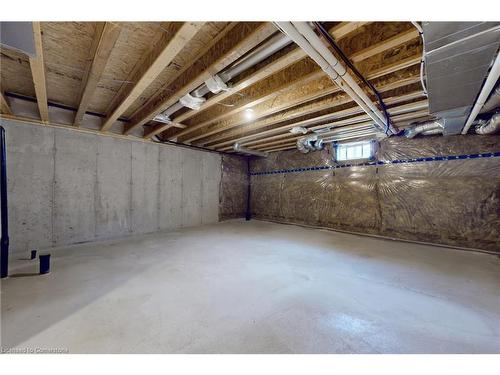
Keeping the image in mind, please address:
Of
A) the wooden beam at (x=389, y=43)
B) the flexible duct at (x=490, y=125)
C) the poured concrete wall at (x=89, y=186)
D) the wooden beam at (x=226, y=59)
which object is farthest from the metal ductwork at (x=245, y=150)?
the flexible duct at (x=490, y=125)

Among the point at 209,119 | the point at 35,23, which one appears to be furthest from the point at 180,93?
the point at 35,23

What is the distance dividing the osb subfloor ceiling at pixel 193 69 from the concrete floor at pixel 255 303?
1.92 metres

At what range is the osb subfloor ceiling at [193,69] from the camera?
1.53 meters

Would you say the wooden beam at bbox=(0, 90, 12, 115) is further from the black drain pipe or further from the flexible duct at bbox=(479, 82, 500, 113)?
the flexible duct at bbox=(479, 82, 500, 113)

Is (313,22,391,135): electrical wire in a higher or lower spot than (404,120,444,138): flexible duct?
higher

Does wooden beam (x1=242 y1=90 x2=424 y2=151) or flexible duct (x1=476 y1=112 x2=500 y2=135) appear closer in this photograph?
wooden beam (x1=242 y1=90 x2=424 y2=151)

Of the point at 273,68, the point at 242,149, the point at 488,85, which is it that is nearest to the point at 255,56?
the point at 273,68

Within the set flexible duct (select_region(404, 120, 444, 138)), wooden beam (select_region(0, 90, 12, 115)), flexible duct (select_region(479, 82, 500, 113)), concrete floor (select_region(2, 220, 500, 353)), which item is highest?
wooden beam (select_region(0, 90, 12, 115))

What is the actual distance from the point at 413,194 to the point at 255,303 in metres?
3.65

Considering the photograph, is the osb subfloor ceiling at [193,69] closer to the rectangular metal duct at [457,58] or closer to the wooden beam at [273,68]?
the wooden beam at [273,68]

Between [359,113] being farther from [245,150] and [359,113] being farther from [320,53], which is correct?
[245,150]

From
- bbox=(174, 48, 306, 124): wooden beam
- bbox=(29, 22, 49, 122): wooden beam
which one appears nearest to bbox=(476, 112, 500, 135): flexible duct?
bbox=(174, 48, 306, 124): wooden beam

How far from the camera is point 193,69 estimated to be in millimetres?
1998

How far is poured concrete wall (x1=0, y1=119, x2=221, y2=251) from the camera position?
300 centimetres
